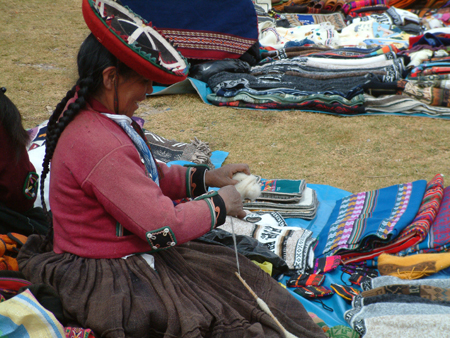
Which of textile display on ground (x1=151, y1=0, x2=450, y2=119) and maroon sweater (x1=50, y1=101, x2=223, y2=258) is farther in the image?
textile display on ground (x1=151, y1=0, x2=450, y2=119)

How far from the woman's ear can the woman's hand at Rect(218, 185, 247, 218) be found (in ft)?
2.14

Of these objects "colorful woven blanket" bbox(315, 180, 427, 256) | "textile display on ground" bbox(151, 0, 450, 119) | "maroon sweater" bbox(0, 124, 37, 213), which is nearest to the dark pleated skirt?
"maroon sweater" bbox(0, 124, 37, 213)

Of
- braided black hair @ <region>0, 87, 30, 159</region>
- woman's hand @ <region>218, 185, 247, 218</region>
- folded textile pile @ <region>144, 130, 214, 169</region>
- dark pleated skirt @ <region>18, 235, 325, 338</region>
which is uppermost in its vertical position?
braided black hair @ <region>0, 87, 30, 159</region>

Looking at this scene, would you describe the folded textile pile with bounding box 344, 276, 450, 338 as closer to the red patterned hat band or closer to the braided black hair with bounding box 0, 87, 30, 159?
the red patterned hat band

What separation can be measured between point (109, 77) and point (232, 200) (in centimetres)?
73

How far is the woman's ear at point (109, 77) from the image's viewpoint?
1760mm

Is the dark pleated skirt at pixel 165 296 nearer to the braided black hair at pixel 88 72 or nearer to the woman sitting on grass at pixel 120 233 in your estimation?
the woman sitting on grass at pixel 120 233

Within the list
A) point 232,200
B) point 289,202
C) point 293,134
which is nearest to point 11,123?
point 232,200

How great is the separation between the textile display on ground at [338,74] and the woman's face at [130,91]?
13.6 ft

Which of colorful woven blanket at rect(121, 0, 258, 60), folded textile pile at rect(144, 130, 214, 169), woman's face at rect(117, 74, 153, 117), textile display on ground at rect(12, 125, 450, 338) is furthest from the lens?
colorful woven blanket at rect(121, 0, 258, 60)

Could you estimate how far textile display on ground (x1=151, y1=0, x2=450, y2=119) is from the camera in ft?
18.4

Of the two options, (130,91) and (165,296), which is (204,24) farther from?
(165,296)

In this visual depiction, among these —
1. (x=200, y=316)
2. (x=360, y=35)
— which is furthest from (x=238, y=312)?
(x=360, y=35)

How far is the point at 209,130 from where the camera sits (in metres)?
5.43
